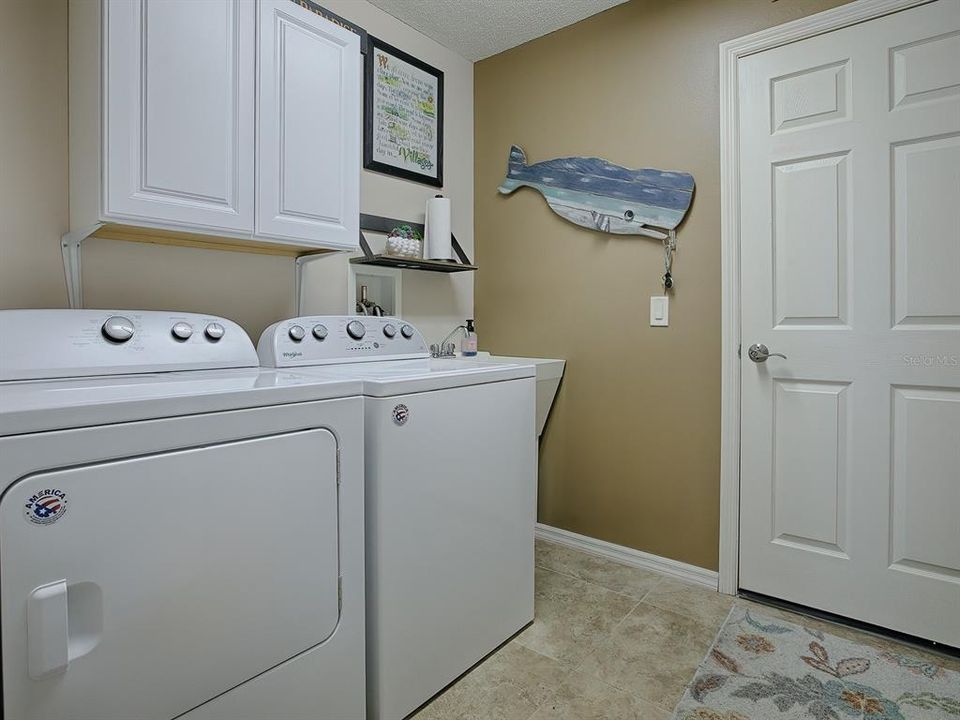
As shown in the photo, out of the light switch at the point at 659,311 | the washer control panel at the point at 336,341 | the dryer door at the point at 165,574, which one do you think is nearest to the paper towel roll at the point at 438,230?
A: the washer control panel at the point at 336,341

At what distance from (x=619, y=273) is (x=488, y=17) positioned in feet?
4.27

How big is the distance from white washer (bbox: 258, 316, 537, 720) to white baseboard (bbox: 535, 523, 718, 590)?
2.25 feet

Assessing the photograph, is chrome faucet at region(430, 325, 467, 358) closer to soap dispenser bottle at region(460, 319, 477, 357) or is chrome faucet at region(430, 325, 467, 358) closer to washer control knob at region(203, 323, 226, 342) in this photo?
soap dispenser bottle at region(460, 319, 477, 357)

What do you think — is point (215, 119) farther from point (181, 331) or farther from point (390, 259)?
point (390, 259)

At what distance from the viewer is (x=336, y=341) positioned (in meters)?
1.89

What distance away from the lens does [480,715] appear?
1.49 metres

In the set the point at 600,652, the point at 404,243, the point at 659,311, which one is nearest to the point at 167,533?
the point at 600,652

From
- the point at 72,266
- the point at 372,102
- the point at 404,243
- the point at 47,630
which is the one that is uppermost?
the point at 372,102

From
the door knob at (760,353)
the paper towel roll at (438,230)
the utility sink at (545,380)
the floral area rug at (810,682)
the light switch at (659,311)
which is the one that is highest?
the paper towel roll at (438,230)

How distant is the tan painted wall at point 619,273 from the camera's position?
7.20 ft

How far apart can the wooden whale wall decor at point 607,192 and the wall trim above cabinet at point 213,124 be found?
1076mm

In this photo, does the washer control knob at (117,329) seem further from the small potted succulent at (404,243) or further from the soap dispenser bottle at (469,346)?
the soap dispenser bottle at (469,346)

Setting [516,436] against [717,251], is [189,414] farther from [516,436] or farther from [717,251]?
[717,251]

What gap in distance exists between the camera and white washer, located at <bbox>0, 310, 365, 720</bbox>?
0.87m
